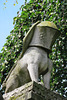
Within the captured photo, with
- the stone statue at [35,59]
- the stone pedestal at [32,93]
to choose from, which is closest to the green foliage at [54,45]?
the stone statue at [35,59]

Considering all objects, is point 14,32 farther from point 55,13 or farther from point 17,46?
point 55,13

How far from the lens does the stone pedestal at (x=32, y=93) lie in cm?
507

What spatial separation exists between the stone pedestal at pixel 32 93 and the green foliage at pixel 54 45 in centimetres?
507

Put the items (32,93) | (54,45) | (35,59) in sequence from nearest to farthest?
(32,93)
(35,59)
(54,45)

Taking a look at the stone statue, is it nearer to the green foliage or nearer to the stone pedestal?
the stone pedestal

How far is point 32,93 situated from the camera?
504cm

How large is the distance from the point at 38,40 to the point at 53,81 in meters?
4.86

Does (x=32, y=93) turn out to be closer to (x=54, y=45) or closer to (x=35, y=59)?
(x=35, y=59)

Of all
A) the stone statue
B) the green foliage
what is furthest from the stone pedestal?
the green foliage

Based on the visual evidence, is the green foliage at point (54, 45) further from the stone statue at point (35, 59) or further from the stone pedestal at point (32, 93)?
the stone pedestal at point (32, 93)

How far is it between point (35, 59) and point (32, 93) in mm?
983

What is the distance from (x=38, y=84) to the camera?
17.2ft

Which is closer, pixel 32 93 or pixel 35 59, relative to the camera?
pixel 32 93

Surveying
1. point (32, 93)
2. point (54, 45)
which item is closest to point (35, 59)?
point (32, 93)
